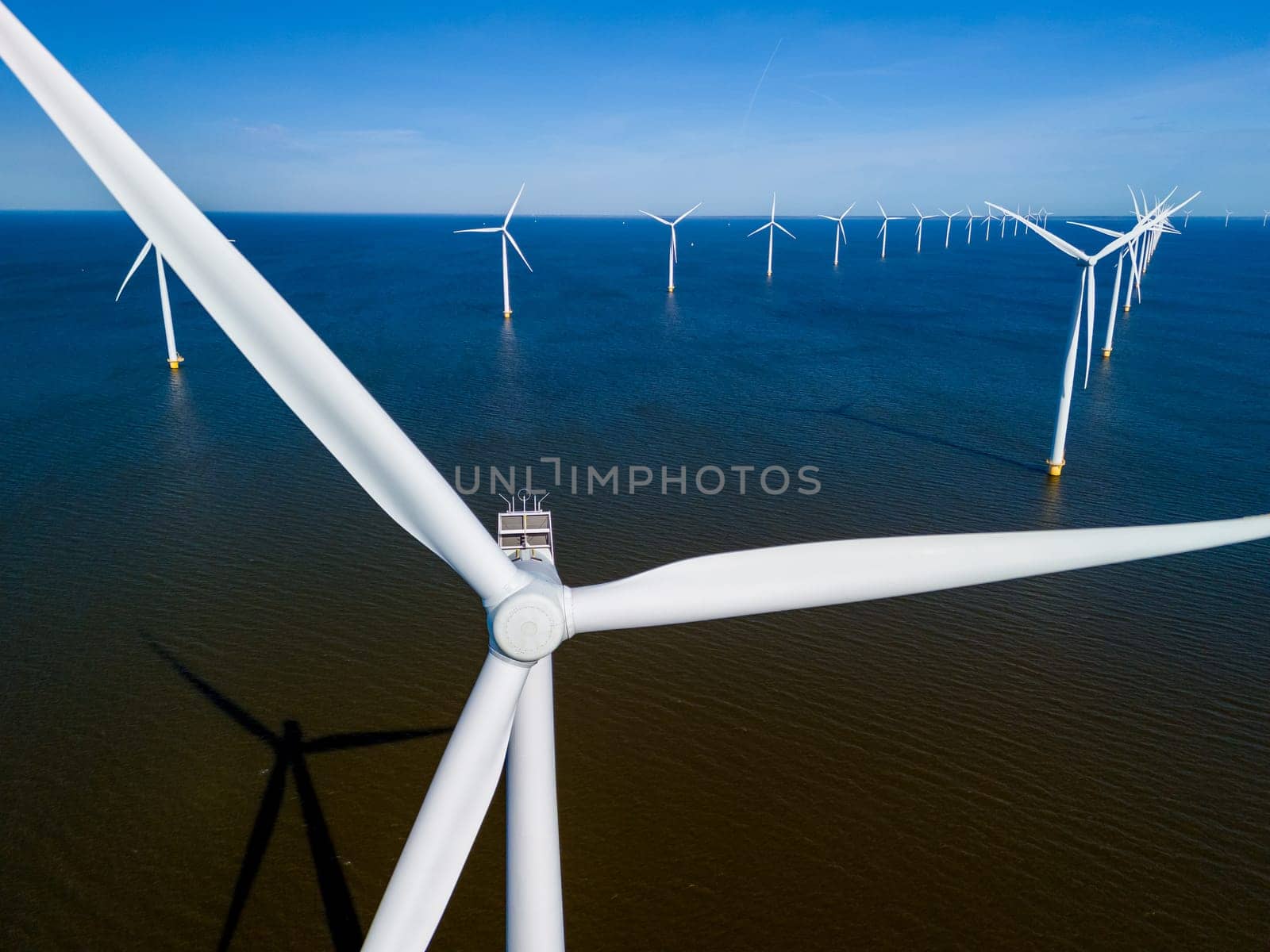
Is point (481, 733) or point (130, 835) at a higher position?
point (481, 733)

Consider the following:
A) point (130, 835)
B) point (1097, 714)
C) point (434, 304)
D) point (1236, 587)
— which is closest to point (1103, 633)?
point (1097, 714)

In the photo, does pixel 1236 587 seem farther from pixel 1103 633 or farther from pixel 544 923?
pixel 544 923

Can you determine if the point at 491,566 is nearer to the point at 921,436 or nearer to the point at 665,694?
the point at 665,694


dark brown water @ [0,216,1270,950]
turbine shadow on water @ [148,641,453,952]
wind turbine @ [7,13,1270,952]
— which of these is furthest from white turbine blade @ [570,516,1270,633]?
turbine shadow on water @ [148,641,453,952]

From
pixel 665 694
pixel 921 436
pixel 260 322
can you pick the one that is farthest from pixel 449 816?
pixel 921 436

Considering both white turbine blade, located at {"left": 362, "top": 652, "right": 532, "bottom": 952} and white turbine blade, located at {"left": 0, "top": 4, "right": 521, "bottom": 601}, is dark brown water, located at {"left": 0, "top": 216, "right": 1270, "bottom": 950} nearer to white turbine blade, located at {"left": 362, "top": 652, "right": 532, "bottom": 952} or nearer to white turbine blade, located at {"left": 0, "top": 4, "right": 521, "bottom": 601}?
white turbine blade, located at {"left": 362, "top": 652, "right": 532, "bottom": 952}

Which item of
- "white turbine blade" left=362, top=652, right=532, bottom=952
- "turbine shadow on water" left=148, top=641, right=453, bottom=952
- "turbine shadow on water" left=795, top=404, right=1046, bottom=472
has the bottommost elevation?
"turbine shadow on water" left=148, top=641, right=453, bottom=952
